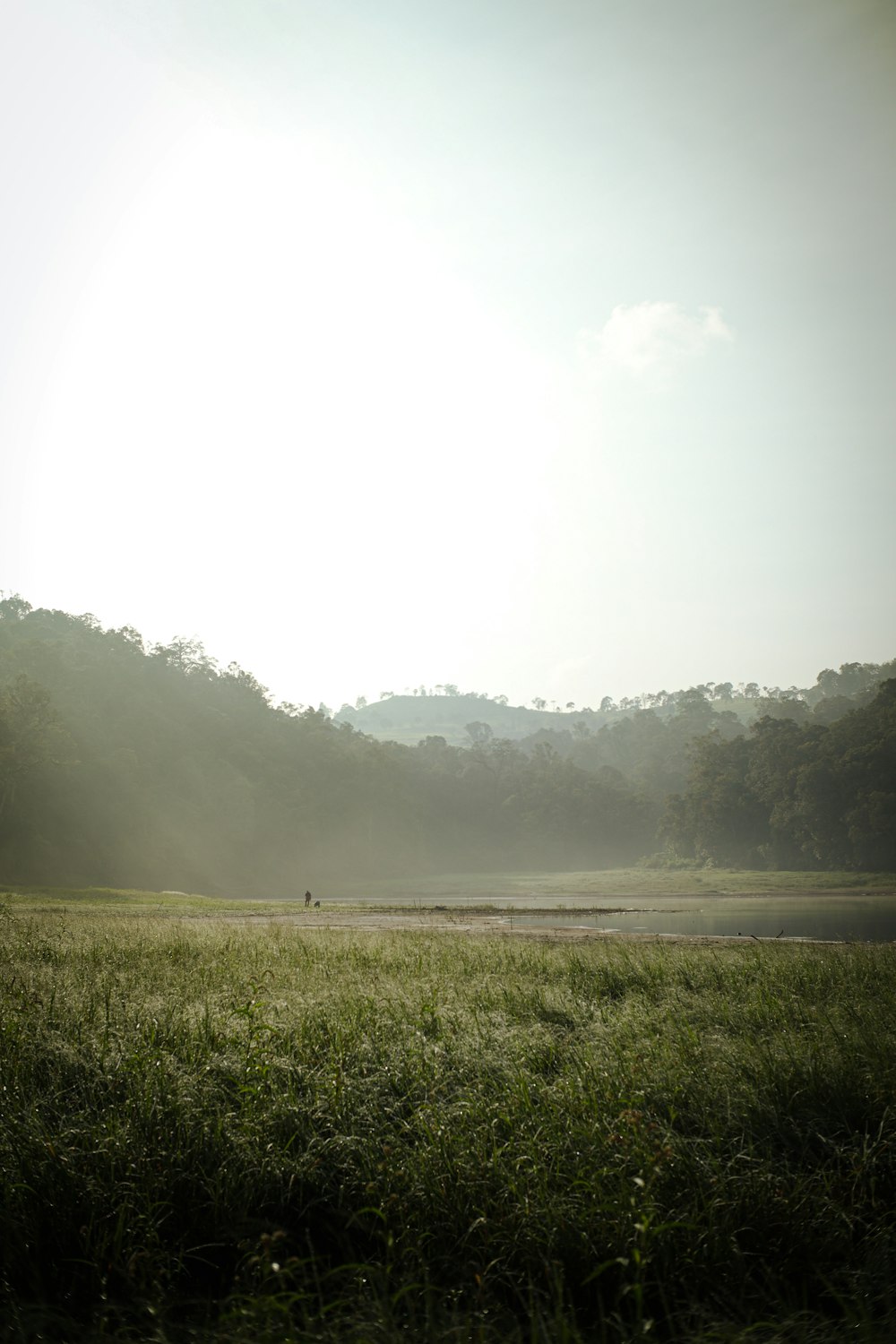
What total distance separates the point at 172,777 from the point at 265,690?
26693mm

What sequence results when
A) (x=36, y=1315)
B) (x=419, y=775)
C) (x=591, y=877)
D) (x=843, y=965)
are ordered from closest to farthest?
(x=36, y=1315) → (x=843, y=965) → (x=591, y=877) → (x=419, y=775)

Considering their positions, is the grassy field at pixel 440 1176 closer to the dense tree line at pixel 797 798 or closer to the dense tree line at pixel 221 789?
the dense tree line at pixel 221 789

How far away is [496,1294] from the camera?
12.9ft

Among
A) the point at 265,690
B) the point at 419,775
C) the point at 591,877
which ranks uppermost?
the point at 265,690

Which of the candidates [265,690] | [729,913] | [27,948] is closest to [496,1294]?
[27,948]

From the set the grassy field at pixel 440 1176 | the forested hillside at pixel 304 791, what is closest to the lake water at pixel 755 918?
the grassy field at pixel 440 1176

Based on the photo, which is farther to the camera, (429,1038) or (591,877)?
(591,877)

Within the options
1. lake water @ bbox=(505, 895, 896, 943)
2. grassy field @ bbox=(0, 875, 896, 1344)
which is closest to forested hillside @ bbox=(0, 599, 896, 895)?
lake water @ bbox=(505, 895, 896, 943)

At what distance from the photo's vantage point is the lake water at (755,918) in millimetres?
28703

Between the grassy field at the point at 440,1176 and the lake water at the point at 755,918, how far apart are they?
60.9 ft

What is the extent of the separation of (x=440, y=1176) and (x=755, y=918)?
36426 millimetres

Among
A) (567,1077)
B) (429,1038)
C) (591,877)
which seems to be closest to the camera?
(567,1077)

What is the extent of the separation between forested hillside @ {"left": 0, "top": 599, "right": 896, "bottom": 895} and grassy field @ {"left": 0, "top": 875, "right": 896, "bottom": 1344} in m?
64.9

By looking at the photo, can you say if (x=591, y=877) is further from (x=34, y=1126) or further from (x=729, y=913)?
(x=34, y=1126)
